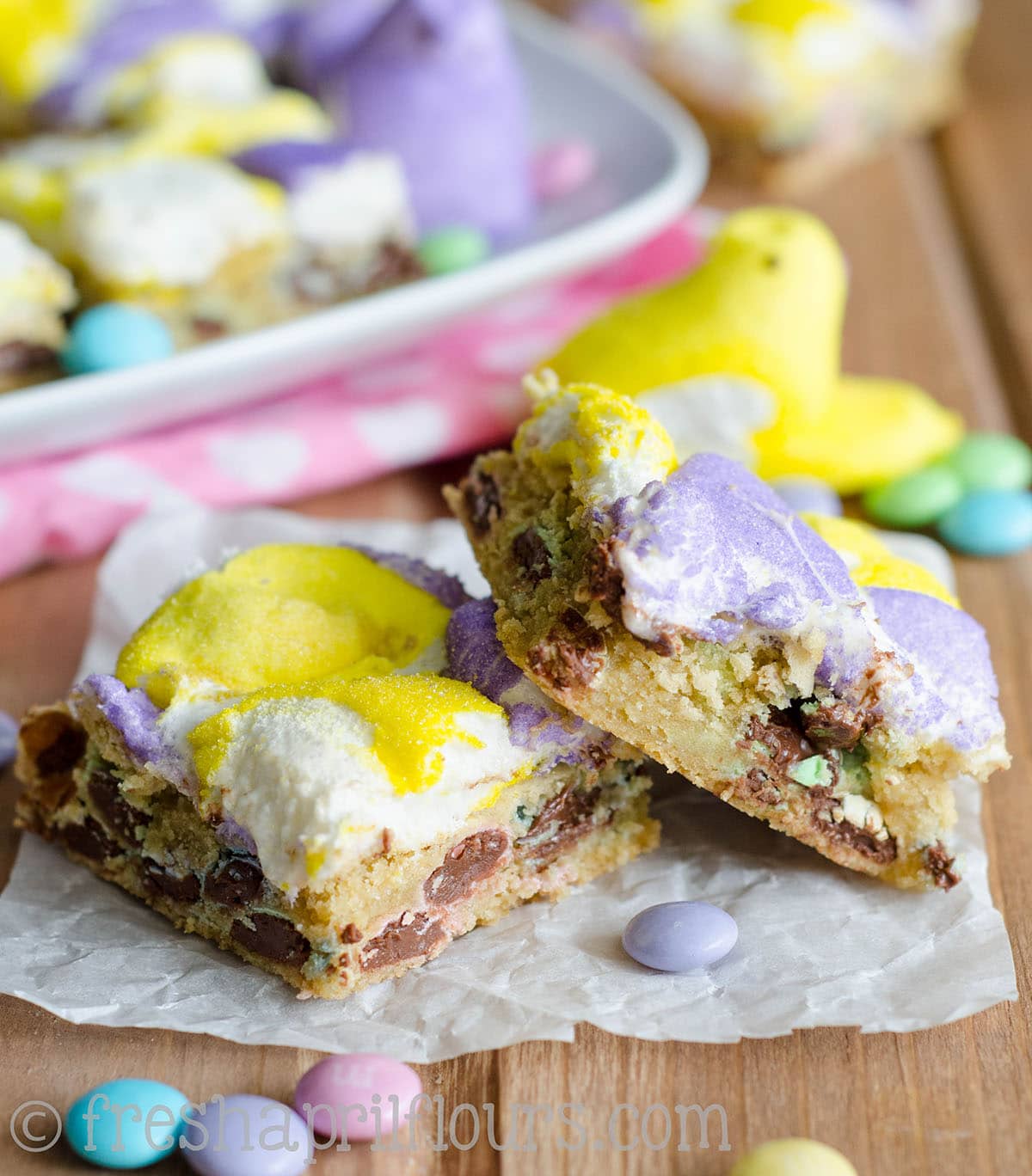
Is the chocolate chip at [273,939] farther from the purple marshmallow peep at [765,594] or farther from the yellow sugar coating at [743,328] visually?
the yellow sugar coating at [743,328]

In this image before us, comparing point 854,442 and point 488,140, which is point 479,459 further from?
point 488,140

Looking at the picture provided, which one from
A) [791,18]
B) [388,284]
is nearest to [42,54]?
[388,284]

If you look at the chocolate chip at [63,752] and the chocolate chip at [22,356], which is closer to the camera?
the chocolate chip at [63,752]

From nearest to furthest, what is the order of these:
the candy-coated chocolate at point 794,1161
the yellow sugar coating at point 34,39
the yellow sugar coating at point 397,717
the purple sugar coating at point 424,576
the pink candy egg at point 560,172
A: the candy-coated chocolate at point 794,1161 < the yellow sugar coating at point 397,717 < the purple sugar coating at point 424,576 < the yellow sugar coating at point 34,39 < the pink candy egg at point 560,172

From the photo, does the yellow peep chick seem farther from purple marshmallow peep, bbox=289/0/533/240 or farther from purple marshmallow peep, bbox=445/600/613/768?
purple marshmallow peep, bbox=445/600/613/768

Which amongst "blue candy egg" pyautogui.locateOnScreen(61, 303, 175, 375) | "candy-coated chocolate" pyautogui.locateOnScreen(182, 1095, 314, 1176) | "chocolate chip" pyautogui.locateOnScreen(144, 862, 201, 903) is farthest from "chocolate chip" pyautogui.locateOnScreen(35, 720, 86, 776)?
"blue candy egg" pyautogui.locateOnScreen(61, 303, 175, 375)

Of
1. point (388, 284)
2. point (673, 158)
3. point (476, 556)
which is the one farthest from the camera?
point (673, 158)

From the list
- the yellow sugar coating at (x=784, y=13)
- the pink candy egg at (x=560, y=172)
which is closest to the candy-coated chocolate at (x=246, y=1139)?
the pink candy egg at (x=560, y=172)
